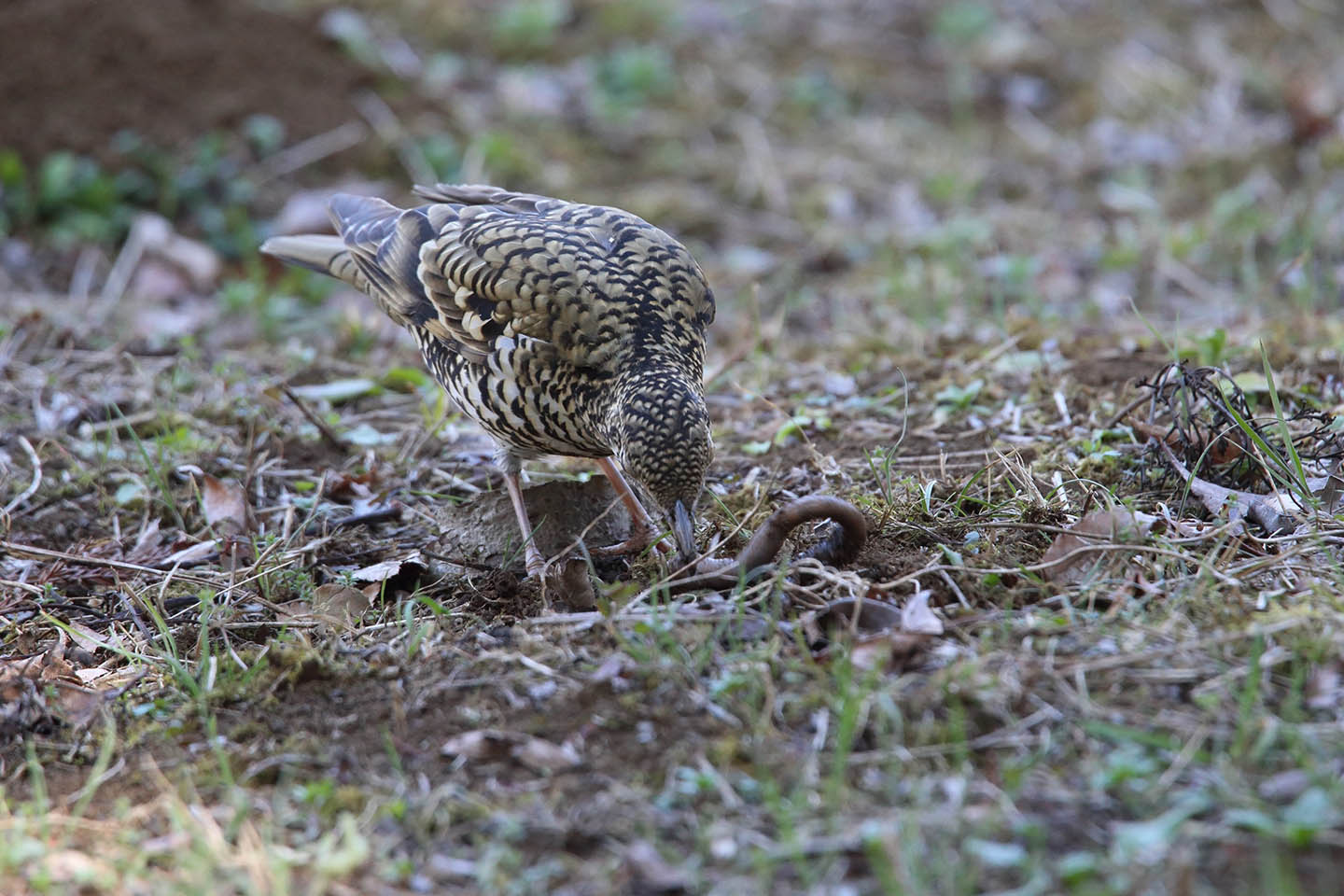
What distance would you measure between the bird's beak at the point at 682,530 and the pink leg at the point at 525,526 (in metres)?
0.46

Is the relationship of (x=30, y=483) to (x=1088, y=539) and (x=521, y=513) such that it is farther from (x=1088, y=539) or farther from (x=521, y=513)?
(x=1088, y=539)

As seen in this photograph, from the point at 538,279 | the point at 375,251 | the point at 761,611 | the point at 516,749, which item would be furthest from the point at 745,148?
the point at 516,749

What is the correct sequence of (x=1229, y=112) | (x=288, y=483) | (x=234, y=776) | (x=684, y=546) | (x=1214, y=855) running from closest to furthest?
1. (x=1214, y=855)
2. (x=234, y=776)
3. (x=684, y=546)
4. (x=288, y=483)
5. (x=1229, y=112)

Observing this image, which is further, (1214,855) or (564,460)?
(564,460)

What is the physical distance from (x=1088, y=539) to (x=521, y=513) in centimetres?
186

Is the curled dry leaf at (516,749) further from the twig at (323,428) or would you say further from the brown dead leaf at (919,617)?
the twig at (323,428)

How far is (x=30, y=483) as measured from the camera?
5086 millimetres

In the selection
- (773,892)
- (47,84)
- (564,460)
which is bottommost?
(564,460)

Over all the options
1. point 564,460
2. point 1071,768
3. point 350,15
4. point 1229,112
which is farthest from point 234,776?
point 1229,112

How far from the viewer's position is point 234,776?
3176 millimetres

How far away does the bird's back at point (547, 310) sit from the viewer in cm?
423

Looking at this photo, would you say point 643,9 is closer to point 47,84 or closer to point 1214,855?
point 47,84

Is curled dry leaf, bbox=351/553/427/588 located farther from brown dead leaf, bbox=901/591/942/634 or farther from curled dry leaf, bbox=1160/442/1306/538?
curled dry leaf, bbox=1160/442/1306/538

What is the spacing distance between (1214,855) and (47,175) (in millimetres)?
8095
